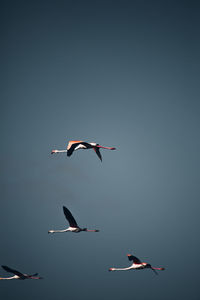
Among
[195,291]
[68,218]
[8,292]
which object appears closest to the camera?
[68,218]

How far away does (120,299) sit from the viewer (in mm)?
74125

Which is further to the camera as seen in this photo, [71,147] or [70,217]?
[70,217]

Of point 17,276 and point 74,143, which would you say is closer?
point 74,143

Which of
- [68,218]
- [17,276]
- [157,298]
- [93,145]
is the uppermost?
[93,145]

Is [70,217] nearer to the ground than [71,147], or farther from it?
nearer to the ground

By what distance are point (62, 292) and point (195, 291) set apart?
2476cm

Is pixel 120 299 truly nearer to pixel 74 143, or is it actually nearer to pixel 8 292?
pixel 8 292

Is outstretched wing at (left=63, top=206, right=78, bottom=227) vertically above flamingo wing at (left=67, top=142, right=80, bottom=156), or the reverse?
flamingo wing at (left=67, top=142, right=80, bottom=156)

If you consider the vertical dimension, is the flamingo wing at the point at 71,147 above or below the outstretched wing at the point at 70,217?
above

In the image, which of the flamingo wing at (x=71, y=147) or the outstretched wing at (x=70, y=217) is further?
the outstretched wing at (x=70, y=217)

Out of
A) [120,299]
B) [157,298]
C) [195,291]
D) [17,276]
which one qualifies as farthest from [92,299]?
[17,276]

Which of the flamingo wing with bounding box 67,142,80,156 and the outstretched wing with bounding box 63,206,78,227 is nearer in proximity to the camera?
the flamingo wing with bounding box 67,142,80,156

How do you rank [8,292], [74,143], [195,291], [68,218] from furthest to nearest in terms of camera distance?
[195,291] → [8,292] → [68,218] → [74,143]

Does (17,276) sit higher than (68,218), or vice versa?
(68,218)
